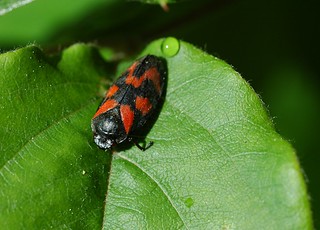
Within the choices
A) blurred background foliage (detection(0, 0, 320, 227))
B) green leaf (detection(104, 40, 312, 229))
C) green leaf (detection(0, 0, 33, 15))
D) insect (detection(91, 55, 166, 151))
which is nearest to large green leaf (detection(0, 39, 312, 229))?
green leaf (detection(104, 40, 312, 229))

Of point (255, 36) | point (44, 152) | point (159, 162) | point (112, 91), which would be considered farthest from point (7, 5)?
point (255, 36)

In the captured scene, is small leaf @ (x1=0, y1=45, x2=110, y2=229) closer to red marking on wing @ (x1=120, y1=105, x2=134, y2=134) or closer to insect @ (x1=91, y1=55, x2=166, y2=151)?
insect @ (x1=91, y1=55, x2=166, y2=151)

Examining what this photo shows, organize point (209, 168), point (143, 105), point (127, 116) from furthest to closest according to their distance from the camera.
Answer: point (127, 116)
point (143, 105)
point (209, 168)

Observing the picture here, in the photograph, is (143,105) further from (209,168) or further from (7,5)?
(7,5)

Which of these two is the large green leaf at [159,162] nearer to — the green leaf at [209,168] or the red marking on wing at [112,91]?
the green leaf at [209,168]

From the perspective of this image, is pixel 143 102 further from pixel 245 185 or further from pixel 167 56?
pixel 245 185
